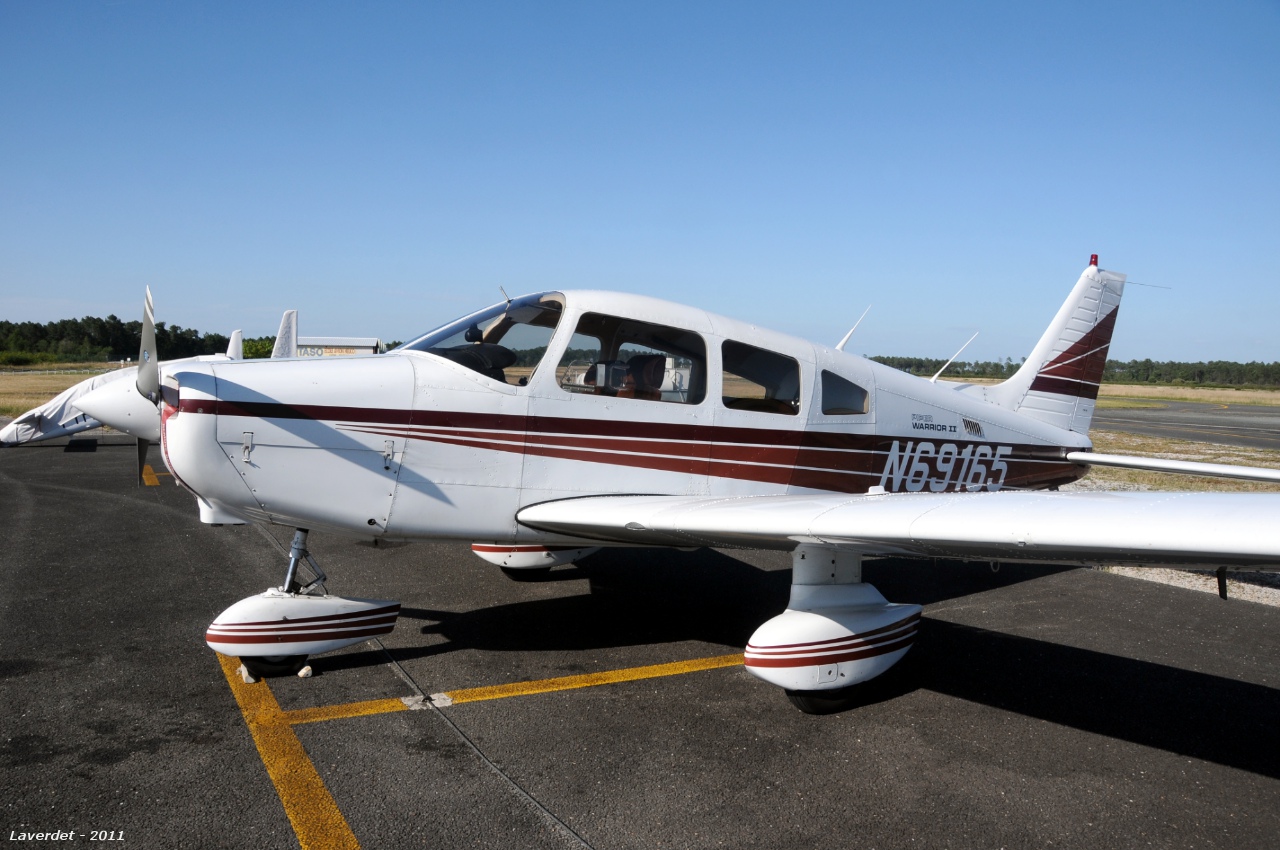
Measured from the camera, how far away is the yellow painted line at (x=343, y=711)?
3.86 m

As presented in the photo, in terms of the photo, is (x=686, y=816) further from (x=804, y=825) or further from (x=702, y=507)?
(x=702, y=507)

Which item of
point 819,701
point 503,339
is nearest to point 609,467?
point 503,339

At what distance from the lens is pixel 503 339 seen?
189 inches

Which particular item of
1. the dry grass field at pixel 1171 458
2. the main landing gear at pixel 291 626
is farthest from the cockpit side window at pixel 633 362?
the dry grass field at pixel 1171 458

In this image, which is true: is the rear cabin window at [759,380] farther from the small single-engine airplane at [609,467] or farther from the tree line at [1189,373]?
the tree line at [1189,373]

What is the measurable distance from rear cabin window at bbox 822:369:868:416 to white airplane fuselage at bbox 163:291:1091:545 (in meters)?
0.01

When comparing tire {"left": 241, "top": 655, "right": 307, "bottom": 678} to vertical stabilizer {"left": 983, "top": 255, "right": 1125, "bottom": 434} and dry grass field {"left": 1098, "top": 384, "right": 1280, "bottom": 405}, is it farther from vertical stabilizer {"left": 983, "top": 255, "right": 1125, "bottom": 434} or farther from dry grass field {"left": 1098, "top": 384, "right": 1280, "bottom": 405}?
dry grass field {"left": 1098, "top": 384, "right": 1280, "bottom": 405}

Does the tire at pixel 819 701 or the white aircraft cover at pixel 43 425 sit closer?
the tire at pixel 819 701

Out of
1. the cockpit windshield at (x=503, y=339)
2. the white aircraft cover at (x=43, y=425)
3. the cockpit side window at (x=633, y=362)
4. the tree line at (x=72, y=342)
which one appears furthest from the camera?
the tree line at (x=72, y=342)

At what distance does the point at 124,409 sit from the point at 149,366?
1349mm

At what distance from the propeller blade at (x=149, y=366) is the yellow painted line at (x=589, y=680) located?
7.49 feet

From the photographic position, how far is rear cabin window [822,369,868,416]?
17.8ft

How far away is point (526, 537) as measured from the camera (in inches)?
185

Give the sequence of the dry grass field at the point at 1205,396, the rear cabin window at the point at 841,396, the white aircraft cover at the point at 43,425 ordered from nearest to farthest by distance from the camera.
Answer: the rear cabin window at the point at 841,396 → the white aircraft cover at the point at 43,425 → the dry grass field at the point at 1205,396
